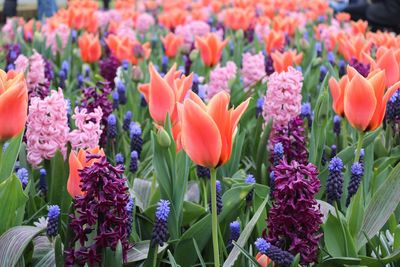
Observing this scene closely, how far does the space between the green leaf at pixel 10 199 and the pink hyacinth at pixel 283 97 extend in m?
0.89

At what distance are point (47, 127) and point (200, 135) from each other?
2.00 ft

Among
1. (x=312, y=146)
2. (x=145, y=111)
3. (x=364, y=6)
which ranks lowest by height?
(x=364, y=6)

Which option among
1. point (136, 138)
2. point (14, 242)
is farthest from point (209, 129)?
point (136, 138)

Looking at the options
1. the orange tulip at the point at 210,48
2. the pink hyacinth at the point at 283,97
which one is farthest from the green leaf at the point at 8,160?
the orange tulip at the point at 210,48

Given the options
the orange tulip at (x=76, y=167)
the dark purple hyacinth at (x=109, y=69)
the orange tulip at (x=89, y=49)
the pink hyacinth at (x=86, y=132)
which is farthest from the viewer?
the orange tulip at (x=89, y=49)

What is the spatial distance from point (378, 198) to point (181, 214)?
1.57ft

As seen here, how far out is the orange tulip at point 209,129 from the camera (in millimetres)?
1352

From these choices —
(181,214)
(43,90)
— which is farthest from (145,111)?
(181,214)

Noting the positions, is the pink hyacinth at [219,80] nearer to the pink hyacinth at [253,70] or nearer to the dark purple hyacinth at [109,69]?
the pink hyacinth at [253,70]

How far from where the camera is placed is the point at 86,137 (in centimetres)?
180

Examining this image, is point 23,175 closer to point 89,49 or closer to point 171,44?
point 89,49

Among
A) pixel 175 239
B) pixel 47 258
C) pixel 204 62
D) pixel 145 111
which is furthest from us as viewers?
pixel 204 62

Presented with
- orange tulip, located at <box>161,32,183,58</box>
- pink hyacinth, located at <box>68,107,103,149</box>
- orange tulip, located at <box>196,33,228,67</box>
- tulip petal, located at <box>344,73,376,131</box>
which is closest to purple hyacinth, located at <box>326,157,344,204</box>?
tulip petal, located at <box>344,73,376,131</box>

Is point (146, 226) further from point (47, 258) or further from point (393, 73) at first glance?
point (393, 73)
